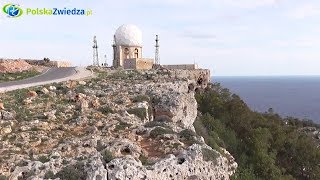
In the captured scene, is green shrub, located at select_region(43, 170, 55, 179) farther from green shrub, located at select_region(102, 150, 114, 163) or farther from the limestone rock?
the limestone rock

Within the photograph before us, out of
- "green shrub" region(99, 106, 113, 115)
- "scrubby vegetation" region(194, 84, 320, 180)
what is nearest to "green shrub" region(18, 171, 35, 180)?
"green shrub" region(99, 106, 113, 115)

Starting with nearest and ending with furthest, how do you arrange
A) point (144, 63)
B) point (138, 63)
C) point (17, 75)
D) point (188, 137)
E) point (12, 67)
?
point (188, 137) → point (17, 75) → point (12, 67) → point (138, 63) → point (144, 63)

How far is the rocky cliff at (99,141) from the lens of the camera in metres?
15.0

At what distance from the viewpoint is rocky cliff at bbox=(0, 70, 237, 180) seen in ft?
49.2

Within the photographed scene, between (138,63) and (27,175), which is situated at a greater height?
(138,63)

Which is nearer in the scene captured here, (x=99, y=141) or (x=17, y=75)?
(x=99, y=141)

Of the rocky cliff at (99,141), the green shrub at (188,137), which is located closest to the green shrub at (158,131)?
the rocky cliff at (99,141)

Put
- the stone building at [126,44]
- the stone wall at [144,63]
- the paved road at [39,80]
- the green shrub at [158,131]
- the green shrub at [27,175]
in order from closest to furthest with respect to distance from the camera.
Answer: the green shrub at [27,175], the green shrub at [158,131], the paved road at [39,80], the stone wall at [144,63], the stone building at [126,44]

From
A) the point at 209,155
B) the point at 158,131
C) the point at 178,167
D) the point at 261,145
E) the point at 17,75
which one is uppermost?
the point at 17,75

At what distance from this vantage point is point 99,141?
60.3 feet

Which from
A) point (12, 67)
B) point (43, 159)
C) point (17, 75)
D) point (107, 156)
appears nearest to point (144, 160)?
point (107, 156)

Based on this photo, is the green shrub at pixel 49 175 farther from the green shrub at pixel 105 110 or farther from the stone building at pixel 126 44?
the stone building at pixel 126 44

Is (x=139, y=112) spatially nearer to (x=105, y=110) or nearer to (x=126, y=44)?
(x=105, y=110)

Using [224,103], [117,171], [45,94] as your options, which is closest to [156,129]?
[117,171]
